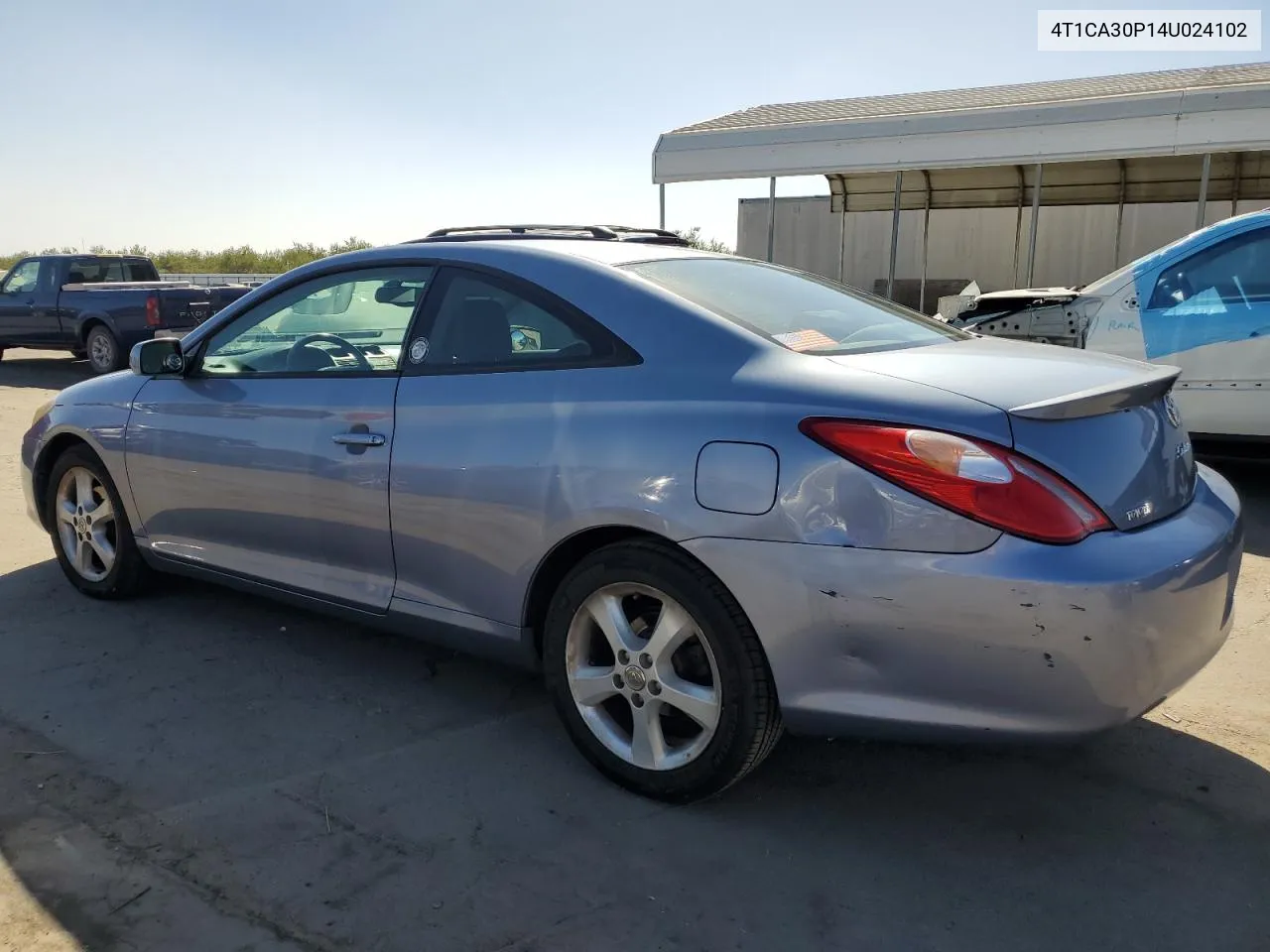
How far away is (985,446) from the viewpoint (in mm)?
2316

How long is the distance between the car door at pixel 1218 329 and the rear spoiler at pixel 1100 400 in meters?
4.00

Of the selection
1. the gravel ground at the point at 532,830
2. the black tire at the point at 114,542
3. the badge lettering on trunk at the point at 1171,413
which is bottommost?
the gravel ground at the point at 532,830

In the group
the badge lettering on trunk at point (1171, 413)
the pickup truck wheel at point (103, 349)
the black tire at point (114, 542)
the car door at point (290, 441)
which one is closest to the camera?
the badge lettering on trunk at point (1171, 413)

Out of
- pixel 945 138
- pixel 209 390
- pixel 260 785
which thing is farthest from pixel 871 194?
pixel 260 785

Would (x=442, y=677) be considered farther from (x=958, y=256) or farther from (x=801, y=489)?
(x=958, y=256)

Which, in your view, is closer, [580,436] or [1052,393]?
[1052,393]

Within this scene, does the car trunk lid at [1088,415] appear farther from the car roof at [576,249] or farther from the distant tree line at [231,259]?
the distant tree line at [231,259]

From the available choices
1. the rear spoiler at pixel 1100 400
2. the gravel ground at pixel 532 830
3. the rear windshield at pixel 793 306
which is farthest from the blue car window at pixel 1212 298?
the rear spoiler at pixel 1100 400

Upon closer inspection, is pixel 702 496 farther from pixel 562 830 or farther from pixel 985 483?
pixel 562 830

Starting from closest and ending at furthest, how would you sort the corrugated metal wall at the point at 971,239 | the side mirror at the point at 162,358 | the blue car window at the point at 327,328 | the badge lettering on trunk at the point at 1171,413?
the badge lettering on trunk at the point at 1171,413 → the blue car window at the point at 327,328 → the side mirror at the point at 162,358 → the corrugated metal wall at the point at 971,239

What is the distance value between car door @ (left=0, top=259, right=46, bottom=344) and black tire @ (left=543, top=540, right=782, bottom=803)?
47.9 ft

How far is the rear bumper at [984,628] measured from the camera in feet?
7.38

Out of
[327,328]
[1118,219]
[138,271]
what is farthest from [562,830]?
[138,271]

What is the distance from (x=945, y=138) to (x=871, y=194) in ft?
15.4
